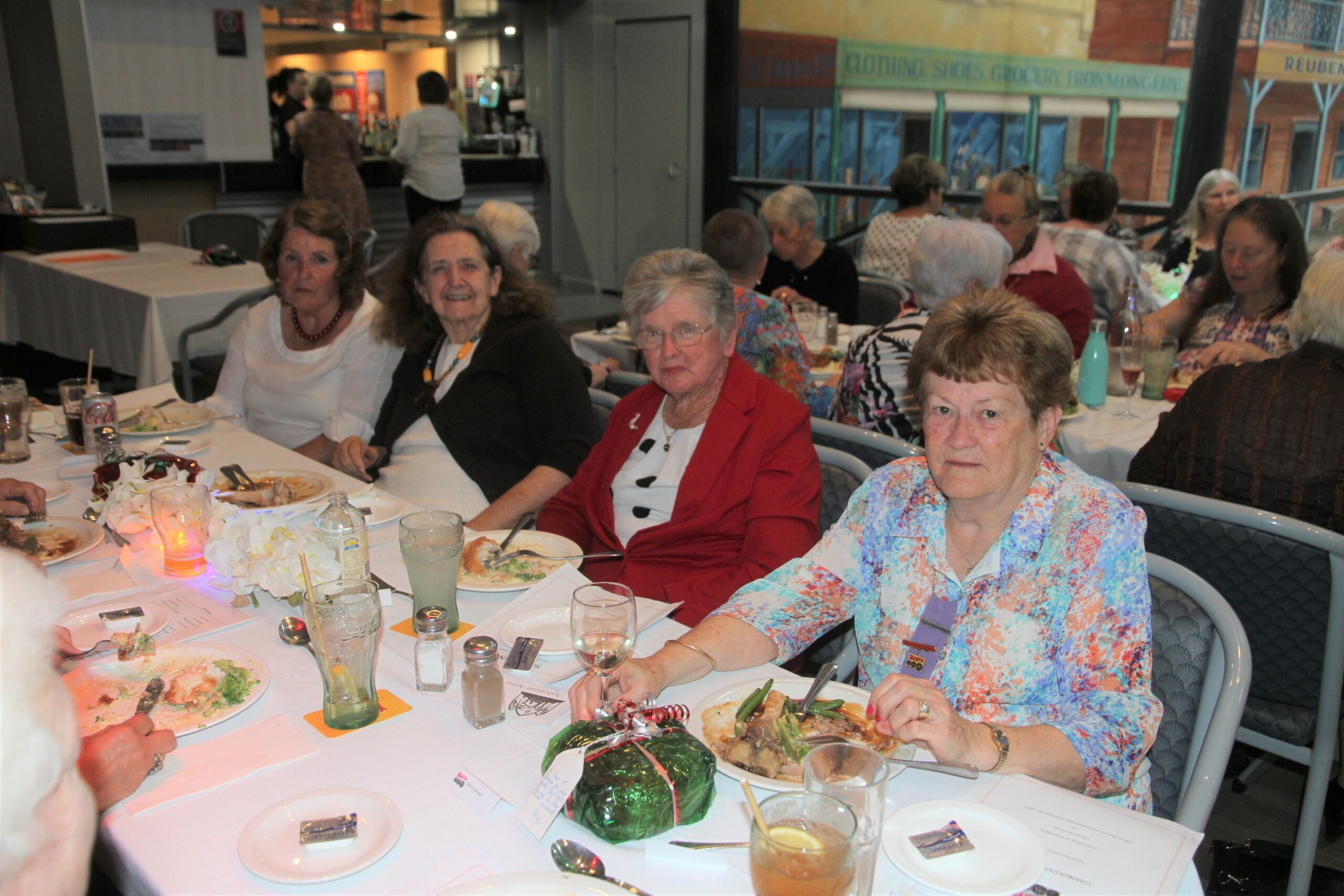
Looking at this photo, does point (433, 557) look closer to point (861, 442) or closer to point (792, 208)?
point (861, 442)

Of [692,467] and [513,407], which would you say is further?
[513,407]

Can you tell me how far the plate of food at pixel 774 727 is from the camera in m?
1.28

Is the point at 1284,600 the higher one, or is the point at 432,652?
the point at 432,652

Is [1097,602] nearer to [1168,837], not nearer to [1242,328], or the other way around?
[1168,837]

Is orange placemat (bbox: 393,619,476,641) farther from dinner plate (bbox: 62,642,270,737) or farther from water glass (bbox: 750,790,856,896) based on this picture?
water glass (bbox: 750,790,856,896)

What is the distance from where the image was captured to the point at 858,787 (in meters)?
1.06

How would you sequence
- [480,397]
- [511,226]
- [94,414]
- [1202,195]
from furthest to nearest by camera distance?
1. [1202,195]
2. [511,226]
3. [480,397]
4. [94,414]

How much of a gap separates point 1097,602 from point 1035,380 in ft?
1.15

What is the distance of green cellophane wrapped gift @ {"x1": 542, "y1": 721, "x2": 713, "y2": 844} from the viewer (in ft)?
3.75

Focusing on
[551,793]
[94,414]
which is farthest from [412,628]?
[94,414]

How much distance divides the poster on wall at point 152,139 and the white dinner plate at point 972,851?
26.3 feet

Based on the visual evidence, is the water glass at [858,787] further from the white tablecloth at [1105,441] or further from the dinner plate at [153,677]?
the white tablecloth at [1105,441]

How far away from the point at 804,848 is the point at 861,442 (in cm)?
Answer: 150

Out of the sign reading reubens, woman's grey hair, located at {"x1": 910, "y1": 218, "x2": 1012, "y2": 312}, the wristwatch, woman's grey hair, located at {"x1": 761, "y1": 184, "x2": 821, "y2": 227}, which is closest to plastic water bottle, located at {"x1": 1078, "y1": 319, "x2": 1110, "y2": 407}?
woman's grey hair, located at {"x1": 910, "y1": 218, "x2": 1012, "y2": 312}
